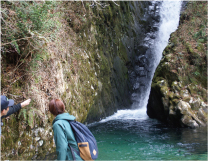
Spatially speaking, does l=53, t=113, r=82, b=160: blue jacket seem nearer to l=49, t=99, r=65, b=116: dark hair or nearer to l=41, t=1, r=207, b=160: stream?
l=49, t=99, r=65, b=116: dark hair

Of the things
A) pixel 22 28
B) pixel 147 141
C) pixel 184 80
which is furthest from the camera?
pixel 184 80

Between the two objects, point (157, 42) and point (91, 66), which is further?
point (157, 42)

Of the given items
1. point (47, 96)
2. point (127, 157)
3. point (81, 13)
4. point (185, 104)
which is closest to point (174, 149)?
point (127, 157)

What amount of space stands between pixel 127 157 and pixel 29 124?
307 centimetres

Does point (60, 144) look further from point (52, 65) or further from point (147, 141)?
point (147, 141)

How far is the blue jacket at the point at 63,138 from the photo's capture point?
2041mm

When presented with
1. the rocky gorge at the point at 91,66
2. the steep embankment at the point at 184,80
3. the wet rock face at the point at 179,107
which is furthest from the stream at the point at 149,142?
the rocky gorge at the point at 91,66

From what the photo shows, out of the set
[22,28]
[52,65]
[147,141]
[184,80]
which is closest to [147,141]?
[147,141]

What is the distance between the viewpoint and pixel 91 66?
29.2 feet

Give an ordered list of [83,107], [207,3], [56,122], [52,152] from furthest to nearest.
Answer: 1. [207,3]
2. [83,107]
3. [52,152]
4. [56,122]

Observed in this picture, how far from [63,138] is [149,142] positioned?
4.99 meters

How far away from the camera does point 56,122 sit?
6.97ft

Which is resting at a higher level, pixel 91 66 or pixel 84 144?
pixel 91 66

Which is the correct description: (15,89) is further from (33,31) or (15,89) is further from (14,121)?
(33,31)
